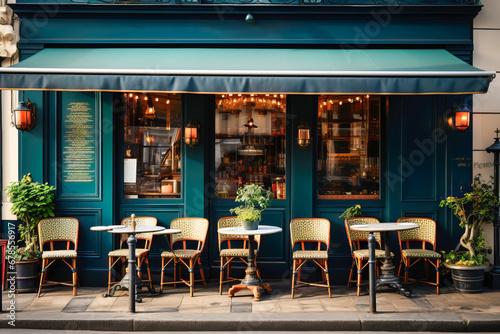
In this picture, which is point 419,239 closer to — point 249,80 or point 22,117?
point 249,80

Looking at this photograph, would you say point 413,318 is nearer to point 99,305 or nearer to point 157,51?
point 99,305

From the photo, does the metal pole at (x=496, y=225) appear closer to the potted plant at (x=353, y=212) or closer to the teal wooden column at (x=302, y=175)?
the potted plant at (x=353, y=212)

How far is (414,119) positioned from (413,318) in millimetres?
3299

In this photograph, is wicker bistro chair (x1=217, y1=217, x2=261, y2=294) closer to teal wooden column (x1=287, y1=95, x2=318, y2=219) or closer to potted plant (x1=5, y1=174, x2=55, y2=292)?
teal wooden column (x1=287, y1=95, x2=318, y2=219)

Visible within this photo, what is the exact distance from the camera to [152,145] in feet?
27.0

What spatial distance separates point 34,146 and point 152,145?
71.6 inches

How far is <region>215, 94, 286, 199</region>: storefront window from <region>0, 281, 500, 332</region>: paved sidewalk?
1865 millimetres

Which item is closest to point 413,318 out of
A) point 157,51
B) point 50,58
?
point 157,51

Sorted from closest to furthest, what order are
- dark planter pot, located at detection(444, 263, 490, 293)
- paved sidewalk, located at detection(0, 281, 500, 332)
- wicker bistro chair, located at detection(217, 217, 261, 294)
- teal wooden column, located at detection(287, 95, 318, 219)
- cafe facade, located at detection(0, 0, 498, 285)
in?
paved sidewalk, located at detection(0, 281, 500, 332)
dark planter pot, located at detection(444, 263, 490, 293)
wicker bistro chair, located at detection(217, 217, 261, 294)
cafe facade, located at detection(0, 0, 498, 285)
teal wooden column, located at detection(287, 95, 318, 219)

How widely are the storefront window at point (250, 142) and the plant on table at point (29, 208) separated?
265 cm

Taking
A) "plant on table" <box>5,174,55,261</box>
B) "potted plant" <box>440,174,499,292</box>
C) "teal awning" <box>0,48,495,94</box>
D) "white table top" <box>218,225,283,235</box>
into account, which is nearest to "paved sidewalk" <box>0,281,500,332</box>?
"potted plant" <box>440,174,499,292</box>

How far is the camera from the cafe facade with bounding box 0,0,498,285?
25.4ft

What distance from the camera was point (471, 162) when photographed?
784 centimetres

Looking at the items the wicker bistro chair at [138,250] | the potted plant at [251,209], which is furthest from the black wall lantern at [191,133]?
the wicker bistro chair at [138,250]
